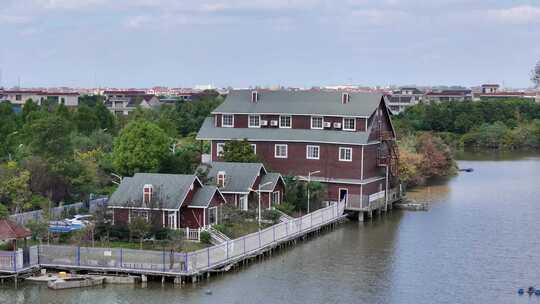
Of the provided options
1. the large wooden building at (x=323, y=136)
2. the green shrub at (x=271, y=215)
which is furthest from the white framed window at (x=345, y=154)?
the green shrub at (x=271, y=215)

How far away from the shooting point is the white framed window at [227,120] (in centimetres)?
4681

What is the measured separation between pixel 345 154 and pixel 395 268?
41.0 ft

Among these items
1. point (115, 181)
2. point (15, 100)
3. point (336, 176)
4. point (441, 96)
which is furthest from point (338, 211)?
point (441, 96)

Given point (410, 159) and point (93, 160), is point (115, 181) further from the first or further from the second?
point (410, 159)

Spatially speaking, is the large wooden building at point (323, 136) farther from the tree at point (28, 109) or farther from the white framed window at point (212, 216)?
the tree at point (28, 109)

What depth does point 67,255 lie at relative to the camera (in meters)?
28.3

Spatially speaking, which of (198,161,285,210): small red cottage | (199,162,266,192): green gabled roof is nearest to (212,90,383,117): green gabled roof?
(198,161,285,210): small red cottage

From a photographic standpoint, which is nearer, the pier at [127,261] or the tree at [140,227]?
the pier at [127,261]

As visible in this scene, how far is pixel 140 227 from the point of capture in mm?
30172

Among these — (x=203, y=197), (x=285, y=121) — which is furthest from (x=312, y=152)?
(x=203, y=197)

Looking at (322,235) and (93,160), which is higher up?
(93,160)

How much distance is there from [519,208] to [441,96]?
102091 mm

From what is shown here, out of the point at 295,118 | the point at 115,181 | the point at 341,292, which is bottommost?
the point at 341,292

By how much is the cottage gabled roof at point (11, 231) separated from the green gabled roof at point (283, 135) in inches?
711
